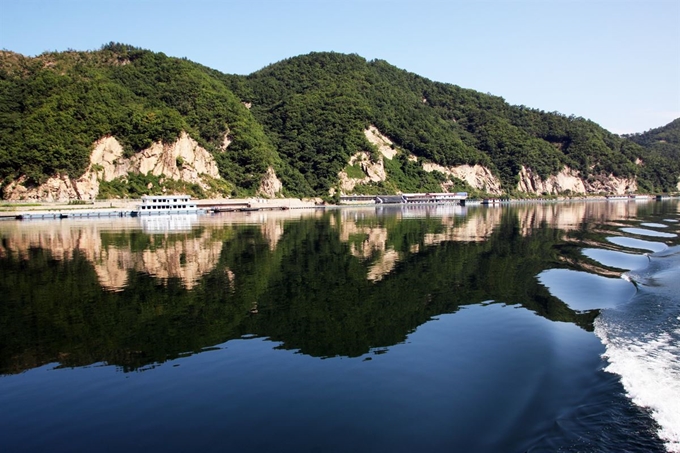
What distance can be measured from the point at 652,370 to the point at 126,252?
111ft

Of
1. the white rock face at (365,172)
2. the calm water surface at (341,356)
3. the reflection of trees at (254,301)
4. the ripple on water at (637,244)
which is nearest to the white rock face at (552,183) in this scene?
the white rock face at (365,172)

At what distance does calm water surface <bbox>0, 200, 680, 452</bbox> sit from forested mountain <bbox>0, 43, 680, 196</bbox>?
84082 mm

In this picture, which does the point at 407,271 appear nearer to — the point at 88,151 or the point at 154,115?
the point at 88,151

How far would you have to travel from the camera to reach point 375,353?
14984mm

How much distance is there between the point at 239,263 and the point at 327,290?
Answer: 958 centimetres

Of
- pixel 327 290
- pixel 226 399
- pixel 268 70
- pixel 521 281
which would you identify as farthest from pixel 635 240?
pixel 268 70

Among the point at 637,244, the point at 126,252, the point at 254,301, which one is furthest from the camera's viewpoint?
the point at 637,244

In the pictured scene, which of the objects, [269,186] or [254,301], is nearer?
[254,301]

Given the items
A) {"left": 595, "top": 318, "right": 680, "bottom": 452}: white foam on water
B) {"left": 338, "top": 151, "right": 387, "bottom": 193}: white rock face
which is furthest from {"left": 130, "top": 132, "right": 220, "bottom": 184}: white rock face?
{"left": 595, "top": 318, "right": 680, "bottom": 452}: white foam on water

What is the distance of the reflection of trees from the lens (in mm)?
15859

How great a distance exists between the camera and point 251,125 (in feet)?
478

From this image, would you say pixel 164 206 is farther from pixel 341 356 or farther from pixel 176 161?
pixel 341 356

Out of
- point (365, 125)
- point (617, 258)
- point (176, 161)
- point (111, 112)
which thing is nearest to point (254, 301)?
point (617, 258)

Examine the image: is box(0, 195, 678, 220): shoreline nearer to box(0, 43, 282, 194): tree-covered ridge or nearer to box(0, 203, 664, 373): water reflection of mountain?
box(0, 43, 282, 194): tree-covered ridge
